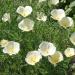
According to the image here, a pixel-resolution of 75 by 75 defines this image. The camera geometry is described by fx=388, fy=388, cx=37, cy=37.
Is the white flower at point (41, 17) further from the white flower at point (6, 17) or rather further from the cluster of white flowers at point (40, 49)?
the white flower at point (6, 17)

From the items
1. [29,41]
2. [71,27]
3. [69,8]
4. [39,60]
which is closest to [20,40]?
[29,41]

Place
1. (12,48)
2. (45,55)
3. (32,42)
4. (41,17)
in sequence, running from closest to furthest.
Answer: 1. (45,55)
2. (12,48)
3. (32,42)
4. (41,17)

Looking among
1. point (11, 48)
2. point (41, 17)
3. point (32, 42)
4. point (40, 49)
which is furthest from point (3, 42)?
point (41, 17)

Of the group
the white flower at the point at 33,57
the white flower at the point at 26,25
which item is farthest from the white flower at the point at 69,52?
the white flower at the point at 26,25

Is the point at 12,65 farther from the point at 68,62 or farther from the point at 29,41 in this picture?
the point at 68,62

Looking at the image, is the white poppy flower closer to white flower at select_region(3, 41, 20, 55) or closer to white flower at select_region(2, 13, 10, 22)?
white flower at select_region(3, 41, 20, 55)

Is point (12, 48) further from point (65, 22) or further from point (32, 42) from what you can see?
point (65, 22)
